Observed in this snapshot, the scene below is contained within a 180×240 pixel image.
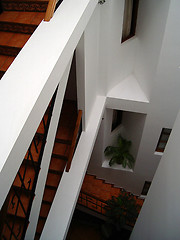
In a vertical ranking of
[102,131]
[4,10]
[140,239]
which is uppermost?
[102,131]

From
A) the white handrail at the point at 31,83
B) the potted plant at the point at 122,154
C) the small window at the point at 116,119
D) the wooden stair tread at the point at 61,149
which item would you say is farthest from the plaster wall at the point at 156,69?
the white handrail at the point at 31,83

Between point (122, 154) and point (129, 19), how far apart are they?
17.6 ft

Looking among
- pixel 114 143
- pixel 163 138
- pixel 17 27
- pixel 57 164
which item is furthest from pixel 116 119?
pixel 17 27

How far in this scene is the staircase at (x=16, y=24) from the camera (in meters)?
3.42

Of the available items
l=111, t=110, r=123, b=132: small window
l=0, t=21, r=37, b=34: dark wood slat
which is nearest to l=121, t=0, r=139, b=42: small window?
l=111, t=110, r=123, b=132: small window

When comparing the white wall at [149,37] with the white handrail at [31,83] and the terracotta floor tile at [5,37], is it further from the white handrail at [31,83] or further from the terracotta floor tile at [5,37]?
the terracotta floor tile at [5,37]

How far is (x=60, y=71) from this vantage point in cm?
236

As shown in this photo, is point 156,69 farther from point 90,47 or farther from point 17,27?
point 17,27

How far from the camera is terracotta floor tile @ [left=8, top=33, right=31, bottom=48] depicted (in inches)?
135

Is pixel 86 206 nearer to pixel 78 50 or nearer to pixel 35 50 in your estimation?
pixel 78 50

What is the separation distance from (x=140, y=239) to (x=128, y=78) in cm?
534

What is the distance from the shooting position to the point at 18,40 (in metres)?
3.52

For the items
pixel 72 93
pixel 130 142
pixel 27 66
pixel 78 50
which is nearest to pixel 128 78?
pixel 72 93

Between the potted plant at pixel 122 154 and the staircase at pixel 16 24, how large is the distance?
6547 millimetres
